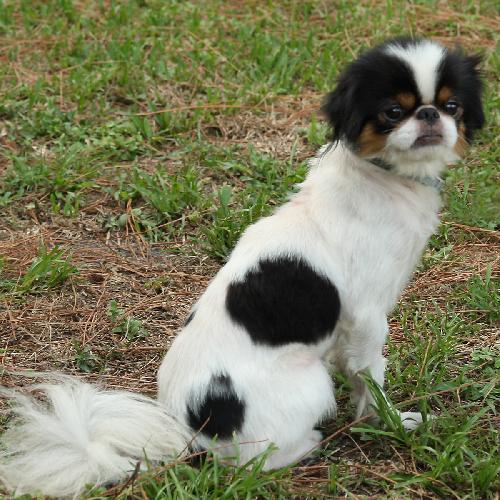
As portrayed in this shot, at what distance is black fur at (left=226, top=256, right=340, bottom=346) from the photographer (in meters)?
3.22

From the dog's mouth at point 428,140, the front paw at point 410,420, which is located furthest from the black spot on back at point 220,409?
the dog's mouth at point 428,140

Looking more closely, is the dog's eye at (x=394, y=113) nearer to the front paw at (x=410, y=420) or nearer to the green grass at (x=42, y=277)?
the front paw at (x=410, y=420)

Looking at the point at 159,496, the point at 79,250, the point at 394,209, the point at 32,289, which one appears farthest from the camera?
the point at 79,250

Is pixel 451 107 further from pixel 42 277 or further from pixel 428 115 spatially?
pixel 42 277

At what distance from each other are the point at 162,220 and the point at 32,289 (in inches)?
35.2

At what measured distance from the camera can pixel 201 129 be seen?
5871 millimetres

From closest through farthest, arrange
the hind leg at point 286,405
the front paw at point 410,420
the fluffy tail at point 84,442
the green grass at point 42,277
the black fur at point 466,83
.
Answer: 1. the fluffy tail at point 84,442
2. the hind leg at point 286,405
3. the black fur at point 466,83
4. the front paw at point 410,420
5. the green grass at point 42,277

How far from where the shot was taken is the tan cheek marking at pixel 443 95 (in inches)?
130

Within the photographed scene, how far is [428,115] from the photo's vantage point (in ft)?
10.7

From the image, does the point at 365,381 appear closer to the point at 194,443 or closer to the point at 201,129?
the point at 194,443

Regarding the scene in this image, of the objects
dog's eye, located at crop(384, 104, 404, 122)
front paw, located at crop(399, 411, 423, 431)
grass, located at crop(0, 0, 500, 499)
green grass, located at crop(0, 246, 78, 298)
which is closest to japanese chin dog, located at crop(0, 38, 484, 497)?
dog's eye, located at crop(384, 104, 404, 122)

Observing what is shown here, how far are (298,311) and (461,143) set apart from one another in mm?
905

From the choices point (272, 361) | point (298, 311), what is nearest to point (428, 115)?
point (298, 311)

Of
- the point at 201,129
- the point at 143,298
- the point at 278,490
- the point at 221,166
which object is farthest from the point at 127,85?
the point at 278,490
